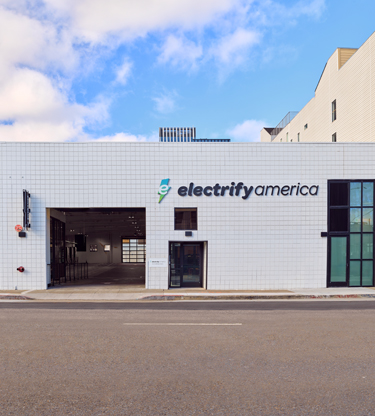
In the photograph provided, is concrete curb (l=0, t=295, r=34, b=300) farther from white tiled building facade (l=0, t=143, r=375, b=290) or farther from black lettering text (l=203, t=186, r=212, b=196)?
black lettering text (l=203, t=186, r=212, b=196)

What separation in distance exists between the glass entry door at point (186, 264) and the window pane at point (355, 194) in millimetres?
8302

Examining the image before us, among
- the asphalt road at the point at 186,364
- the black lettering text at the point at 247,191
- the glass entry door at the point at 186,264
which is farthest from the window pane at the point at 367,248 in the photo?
the glass entry door at the point at 186,264

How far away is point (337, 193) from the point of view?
62.1ft

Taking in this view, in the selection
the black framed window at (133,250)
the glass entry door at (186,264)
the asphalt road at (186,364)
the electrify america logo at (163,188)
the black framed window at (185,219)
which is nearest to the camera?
the asphalt road at (186,364)

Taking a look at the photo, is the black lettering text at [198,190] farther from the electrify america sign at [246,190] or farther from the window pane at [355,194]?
the window pane at [355,194]

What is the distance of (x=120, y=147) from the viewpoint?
18.4 m

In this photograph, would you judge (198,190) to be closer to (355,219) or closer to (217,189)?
(217,189)

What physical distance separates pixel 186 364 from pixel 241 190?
12.6m

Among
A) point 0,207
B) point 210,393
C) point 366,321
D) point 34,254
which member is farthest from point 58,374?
point 0,207

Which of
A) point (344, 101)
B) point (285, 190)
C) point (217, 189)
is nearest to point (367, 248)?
point (285, 190)

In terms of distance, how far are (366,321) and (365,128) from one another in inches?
739

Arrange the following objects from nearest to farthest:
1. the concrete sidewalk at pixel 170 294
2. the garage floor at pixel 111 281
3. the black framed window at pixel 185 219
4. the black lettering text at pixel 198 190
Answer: the concrete sidewalk at pixel 170 294
the black lettering text at pixel 198 190
the black framed window at pixel 185 219
the garage floor at pixel 111 281

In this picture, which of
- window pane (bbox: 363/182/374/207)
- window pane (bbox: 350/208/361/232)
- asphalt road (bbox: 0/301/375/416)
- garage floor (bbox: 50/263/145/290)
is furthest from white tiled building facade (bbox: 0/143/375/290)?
asphalt road (bbox: 0/301/375/416)

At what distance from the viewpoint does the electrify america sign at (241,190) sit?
18516 millimetres
